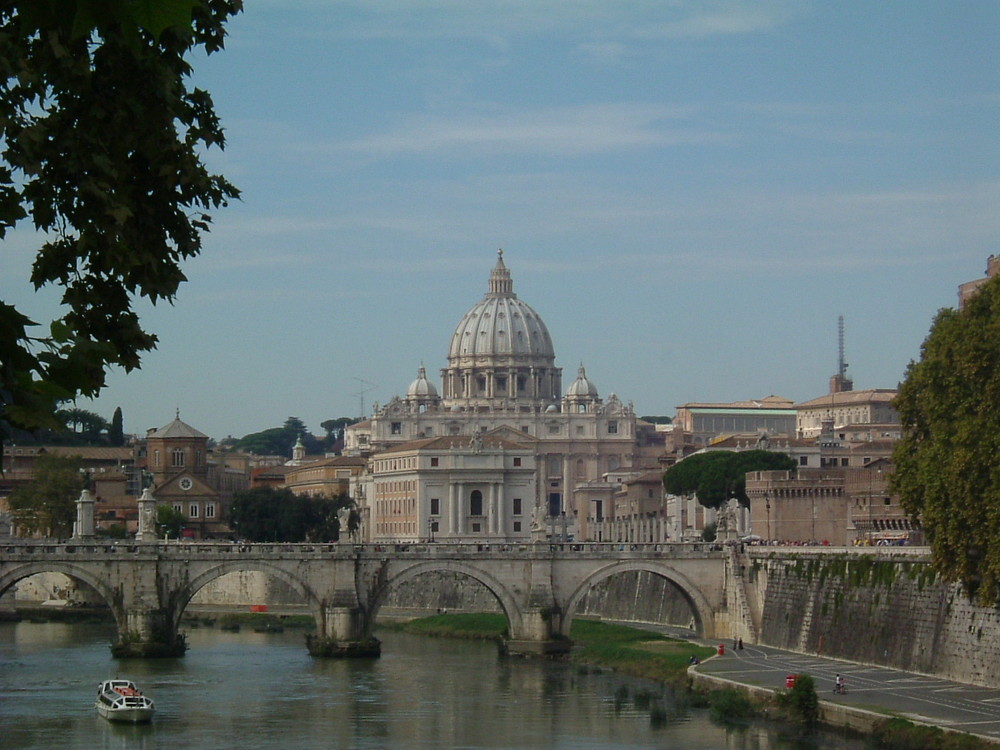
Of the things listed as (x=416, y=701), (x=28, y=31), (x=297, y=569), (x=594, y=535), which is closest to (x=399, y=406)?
(x=594, y=535)

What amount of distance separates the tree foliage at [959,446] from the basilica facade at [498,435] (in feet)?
250

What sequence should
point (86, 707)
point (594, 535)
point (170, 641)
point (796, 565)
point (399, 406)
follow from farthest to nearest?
point (399, 406) → point (594, 535) → point (170, 641) → point (796, 565) → point (86, 707)

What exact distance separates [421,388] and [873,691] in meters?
142

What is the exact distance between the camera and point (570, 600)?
187 feet

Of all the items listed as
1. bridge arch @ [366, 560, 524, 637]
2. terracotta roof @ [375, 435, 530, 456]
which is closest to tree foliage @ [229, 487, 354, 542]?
terracotta roof @ [375, 435, 530, 456]

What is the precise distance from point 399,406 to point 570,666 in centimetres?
11339

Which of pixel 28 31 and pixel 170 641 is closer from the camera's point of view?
pixel 28 31

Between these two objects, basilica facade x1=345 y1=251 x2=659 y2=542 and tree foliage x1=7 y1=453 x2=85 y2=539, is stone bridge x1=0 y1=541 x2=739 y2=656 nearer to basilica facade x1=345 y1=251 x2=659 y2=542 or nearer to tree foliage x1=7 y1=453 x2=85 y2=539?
tree foliage x1=7 y1=453 x2=85 y2=539

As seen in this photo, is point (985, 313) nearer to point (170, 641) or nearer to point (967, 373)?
point (967, 373)

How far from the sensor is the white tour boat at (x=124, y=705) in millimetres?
39656

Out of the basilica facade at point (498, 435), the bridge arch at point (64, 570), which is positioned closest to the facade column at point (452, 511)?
the basilica facade at point (498, 435)

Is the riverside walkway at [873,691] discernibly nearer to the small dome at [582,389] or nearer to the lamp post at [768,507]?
the lamp post at [768,507]

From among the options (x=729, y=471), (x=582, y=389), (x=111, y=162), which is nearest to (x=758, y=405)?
(x=582, y=389)

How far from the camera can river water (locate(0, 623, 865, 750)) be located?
1468 inches
